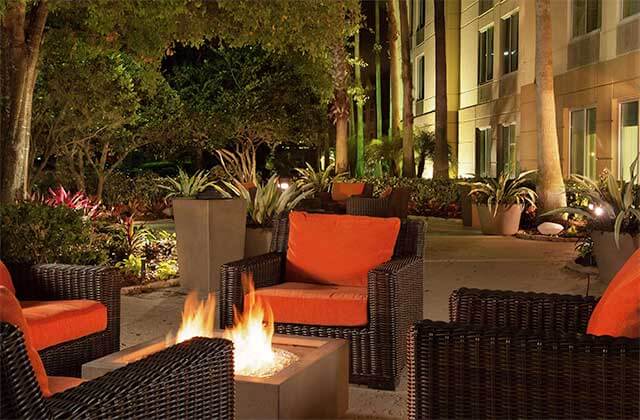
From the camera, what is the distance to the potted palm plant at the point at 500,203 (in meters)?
14.6

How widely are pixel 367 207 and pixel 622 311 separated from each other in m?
8.37

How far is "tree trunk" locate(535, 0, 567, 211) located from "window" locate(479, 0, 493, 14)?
9289 mm

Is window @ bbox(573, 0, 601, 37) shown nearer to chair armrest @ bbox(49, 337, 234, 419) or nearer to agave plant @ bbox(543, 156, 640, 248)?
agave plant @ bbox(543, 156, 640, 248)

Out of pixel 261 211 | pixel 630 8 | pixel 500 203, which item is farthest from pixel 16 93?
pixel 630 8

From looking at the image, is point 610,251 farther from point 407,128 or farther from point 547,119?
point 407,128

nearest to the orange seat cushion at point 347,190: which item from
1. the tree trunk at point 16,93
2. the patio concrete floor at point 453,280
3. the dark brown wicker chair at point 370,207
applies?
the patio concrete floor at point 453,280

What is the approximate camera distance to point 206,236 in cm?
792

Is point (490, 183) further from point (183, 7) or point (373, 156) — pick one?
point (373, 156)

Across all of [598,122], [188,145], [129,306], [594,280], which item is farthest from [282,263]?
[188,145]

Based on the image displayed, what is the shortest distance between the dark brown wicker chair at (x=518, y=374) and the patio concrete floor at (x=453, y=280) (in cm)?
140

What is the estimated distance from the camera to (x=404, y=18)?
25359 mm

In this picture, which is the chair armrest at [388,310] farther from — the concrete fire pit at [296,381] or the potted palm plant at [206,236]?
the potted palm plant at [206,236]

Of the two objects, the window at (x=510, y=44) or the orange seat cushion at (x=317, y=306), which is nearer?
the orange seat cushion at (x=317, y=306)

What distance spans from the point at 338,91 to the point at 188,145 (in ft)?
16.0
